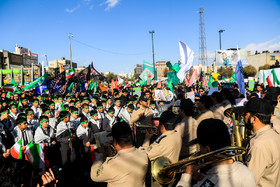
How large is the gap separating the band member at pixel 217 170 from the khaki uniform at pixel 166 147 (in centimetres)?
143

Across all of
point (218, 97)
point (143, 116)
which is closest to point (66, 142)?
point (143, 116)

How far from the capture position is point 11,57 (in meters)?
55.2

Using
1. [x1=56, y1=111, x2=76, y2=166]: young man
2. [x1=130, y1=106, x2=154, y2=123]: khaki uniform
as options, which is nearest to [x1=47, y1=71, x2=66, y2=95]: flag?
[x1=56, y1=111, x2=76, y2=166]: young man

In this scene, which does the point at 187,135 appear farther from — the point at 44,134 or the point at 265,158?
the point at 44,134

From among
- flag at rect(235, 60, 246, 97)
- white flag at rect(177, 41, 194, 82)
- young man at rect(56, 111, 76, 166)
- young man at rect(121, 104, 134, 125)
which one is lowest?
young man at rect(56, 111, 76, 166)

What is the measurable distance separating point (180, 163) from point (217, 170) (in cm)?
29

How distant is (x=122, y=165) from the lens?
2.31m

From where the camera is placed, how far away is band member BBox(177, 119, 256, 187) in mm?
1548

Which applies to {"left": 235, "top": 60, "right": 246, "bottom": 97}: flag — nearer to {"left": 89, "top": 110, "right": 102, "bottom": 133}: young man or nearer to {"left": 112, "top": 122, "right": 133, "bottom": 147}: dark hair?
{"left": 89, "top": 110, "right": 102, "bottom": 133}: young man

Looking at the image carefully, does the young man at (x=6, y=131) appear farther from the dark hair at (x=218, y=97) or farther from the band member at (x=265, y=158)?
the dark hair at (x=218, y=97)

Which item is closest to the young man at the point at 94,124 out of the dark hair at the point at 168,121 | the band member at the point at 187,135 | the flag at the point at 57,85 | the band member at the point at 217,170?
the band member at the point at 187,135

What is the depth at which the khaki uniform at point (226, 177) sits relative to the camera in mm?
1540

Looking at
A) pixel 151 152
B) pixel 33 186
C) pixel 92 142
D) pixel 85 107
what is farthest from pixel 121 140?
pixel 85 107

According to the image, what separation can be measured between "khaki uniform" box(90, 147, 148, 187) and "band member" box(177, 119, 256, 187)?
848 mm
